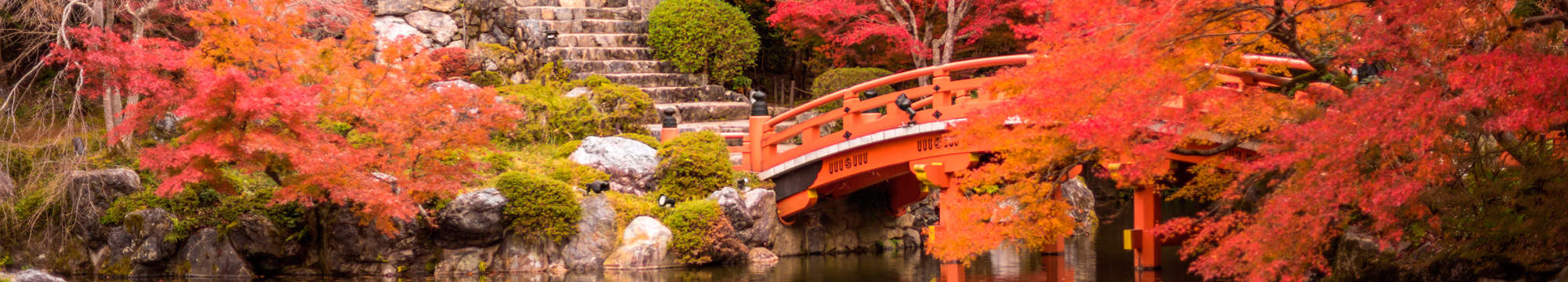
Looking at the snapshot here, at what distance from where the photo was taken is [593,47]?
2003 cm

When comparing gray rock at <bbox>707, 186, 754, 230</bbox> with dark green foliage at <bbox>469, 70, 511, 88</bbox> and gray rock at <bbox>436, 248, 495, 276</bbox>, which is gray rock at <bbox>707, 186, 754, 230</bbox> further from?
dark green foliage at <bbox>469, 70, 511, 88</bbox>

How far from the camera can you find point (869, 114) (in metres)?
14.4

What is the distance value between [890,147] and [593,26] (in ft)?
26.3

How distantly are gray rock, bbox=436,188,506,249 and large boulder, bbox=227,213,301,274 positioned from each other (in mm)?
1460

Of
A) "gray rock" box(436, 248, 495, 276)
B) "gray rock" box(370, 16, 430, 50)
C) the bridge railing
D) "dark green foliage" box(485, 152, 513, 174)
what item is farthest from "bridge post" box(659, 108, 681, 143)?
"gray rock" box(370, 16, 430, 50)

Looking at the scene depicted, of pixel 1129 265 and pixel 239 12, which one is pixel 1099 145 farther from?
pixel 239 12

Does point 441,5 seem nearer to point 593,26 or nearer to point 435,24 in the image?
point 435,24

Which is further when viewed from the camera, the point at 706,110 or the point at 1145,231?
the point at 706,110

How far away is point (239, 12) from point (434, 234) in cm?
289

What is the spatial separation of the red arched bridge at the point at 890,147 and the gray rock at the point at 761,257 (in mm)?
758

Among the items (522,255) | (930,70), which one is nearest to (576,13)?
(522,255)

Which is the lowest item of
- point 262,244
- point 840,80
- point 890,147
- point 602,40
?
point 262,244

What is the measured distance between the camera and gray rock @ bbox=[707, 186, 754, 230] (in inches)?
563

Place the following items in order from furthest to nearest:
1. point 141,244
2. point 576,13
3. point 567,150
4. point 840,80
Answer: point 576,13 → point 840,80 → point 567,150 → point 141,244
